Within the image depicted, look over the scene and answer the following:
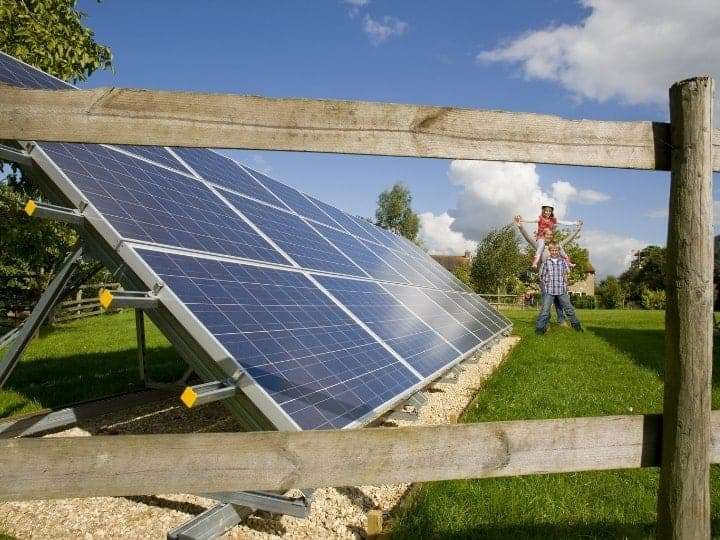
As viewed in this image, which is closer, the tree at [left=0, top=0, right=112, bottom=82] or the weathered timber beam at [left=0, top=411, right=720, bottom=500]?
the weathered timber beam at [left=0, top=411, right=720, bottom=500]

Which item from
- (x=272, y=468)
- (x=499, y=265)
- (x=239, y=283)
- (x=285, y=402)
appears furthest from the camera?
(x=499, y=265)

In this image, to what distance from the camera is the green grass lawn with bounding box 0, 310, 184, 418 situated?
22.7 ft

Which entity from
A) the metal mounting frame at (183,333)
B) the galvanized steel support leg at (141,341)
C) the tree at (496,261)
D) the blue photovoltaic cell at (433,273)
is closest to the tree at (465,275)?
the tree at (496,261)

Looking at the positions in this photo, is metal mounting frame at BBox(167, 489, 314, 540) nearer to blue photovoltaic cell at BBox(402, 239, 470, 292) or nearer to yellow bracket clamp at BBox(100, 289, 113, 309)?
yellow bracket clamp at BBox(100, 289, 113, 309)

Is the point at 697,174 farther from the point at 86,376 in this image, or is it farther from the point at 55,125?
the point at 86,376

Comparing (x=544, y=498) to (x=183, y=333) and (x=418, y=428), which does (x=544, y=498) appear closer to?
(x=418, y=428)

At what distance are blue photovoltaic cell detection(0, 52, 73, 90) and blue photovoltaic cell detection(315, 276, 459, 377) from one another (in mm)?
3404

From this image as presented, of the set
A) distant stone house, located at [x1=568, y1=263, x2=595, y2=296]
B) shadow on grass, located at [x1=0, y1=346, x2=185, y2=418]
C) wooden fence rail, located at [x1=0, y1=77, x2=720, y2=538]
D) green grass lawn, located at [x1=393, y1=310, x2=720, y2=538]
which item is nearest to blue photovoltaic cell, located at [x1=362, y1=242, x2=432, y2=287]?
green grass lawn, located at [x1=393, y1=310, x2=720, y2=538]

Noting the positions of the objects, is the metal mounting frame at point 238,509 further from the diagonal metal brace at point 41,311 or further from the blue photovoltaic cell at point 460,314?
the blue photovoltaic cell at point 460,314

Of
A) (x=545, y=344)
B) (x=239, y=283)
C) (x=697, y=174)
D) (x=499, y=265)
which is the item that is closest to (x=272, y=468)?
(x=697, y=174)

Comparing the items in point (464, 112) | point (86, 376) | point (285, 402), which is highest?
point (464, 112)

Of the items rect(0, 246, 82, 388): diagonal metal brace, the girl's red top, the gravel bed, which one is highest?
the girl's red top

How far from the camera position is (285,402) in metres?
3.11

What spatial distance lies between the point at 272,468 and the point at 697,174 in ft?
6.66
